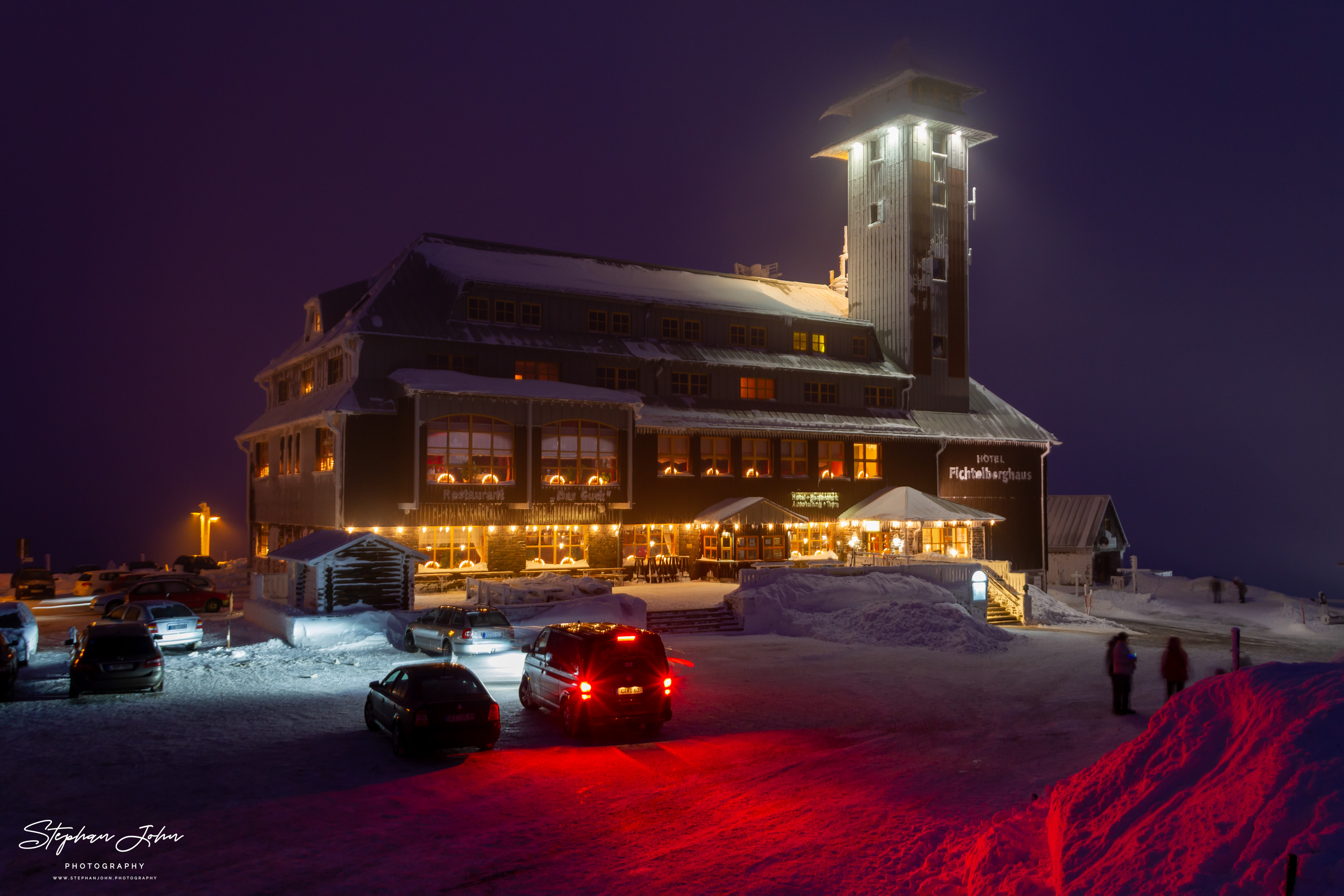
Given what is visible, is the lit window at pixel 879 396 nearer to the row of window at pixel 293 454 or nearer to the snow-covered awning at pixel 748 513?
the snow-covered awning at pixel 748 513

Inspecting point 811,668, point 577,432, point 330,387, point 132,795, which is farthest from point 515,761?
point 330,387

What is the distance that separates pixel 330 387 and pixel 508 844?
30.4 m

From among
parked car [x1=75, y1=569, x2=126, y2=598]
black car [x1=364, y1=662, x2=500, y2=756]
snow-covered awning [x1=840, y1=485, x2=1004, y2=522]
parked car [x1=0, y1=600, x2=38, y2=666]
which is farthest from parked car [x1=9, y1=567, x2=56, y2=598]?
snow-covered awning [x1=840, y1=485, x2=1004, y2=522]

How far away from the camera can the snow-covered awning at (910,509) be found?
41594mm

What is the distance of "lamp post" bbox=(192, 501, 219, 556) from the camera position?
55.3 metres

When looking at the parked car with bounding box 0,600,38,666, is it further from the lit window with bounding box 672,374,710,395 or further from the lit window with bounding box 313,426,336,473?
the lit window with bounding box 672,374,710,395

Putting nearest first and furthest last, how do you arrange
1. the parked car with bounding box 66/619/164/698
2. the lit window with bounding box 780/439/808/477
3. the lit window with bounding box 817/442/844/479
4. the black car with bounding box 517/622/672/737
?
the black car with bounding box 517/622/672/737 → the parked car with bounding box 66/619/164/698 → the lit window with bounding box 780/439/808/477 → the lit window with bounding box 817/442/844/479

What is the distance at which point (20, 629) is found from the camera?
2259 centimetres

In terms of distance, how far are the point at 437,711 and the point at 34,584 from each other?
1458 inches

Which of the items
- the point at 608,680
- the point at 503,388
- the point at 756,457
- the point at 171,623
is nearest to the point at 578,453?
the point at 503,388

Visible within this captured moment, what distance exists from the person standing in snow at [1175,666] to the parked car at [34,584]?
44.5 m

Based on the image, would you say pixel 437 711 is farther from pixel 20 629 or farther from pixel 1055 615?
pixel 1055 615

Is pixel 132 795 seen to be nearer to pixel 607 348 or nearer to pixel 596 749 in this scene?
pixel 596 749

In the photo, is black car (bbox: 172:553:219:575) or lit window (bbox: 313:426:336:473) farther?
black car (bbox: 172:553:219:575)
